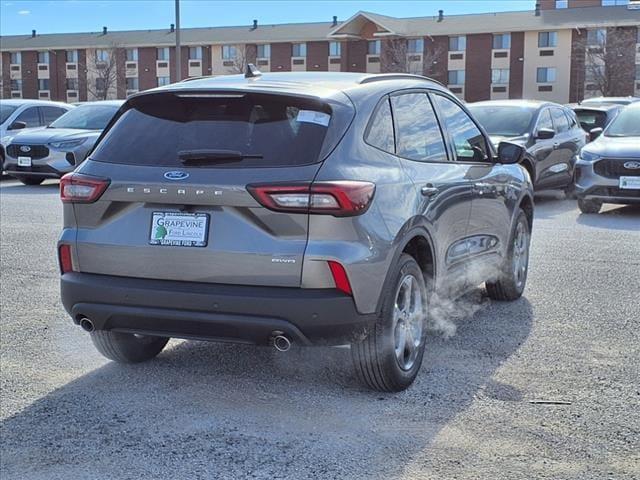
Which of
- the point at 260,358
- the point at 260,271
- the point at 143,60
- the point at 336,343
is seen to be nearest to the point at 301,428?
the point at 336,343

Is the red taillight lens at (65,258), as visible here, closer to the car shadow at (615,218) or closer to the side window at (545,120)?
the car shadow at (615,218)

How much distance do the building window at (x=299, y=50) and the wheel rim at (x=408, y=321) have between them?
65.0 m

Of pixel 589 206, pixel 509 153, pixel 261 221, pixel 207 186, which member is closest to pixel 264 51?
pixel 589 206

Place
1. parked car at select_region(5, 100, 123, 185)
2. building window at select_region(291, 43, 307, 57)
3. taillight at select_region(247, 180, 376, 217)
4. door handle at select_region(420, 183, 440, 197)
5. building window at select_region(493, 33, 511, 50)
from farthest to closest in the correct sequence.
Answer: building window at select_region(291, 43, 307, 57), building window at select_region(493, 33, 511, 50), parked car at select_region(5, 100, 123, 185), door handle at select_region(420, 183, 440, 197), taillight at select_region(247, 180, 376, 217)

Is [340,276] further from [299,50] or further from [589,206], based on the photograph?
[299,50]

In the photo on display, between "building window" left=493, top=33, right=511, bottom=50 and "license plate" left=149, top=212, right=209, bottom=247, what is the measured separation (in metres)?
61.4

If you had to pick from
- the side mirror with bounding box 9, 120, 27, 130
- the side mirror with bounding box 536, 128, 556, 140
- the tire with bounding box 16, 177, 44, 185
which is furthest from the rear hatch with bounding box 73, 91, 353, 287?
the side mirror with bounding box 9, 120, 27, 130

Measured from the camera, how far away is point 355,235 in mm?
4078

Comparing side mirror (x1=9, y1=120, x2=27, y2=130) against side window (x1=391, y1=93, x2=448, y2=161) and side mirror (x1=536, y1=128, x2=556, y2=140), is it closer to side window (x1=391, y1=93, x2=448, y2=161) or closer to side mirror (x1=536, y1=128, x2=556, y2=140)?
side mirror (x1=536, y1=128, x2=556, y2=140)

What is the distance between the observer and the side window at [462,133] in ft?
18.6

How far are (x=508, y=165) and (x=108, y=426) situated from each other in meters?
3.76

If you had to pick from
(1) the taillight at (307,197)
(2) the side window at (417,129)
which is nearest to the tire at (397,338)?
(1) the taillight at (307,197)

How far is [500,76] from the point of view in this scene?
62.5 metres

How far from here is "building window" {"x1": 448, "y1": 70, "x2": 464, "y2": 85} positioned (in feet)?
210
